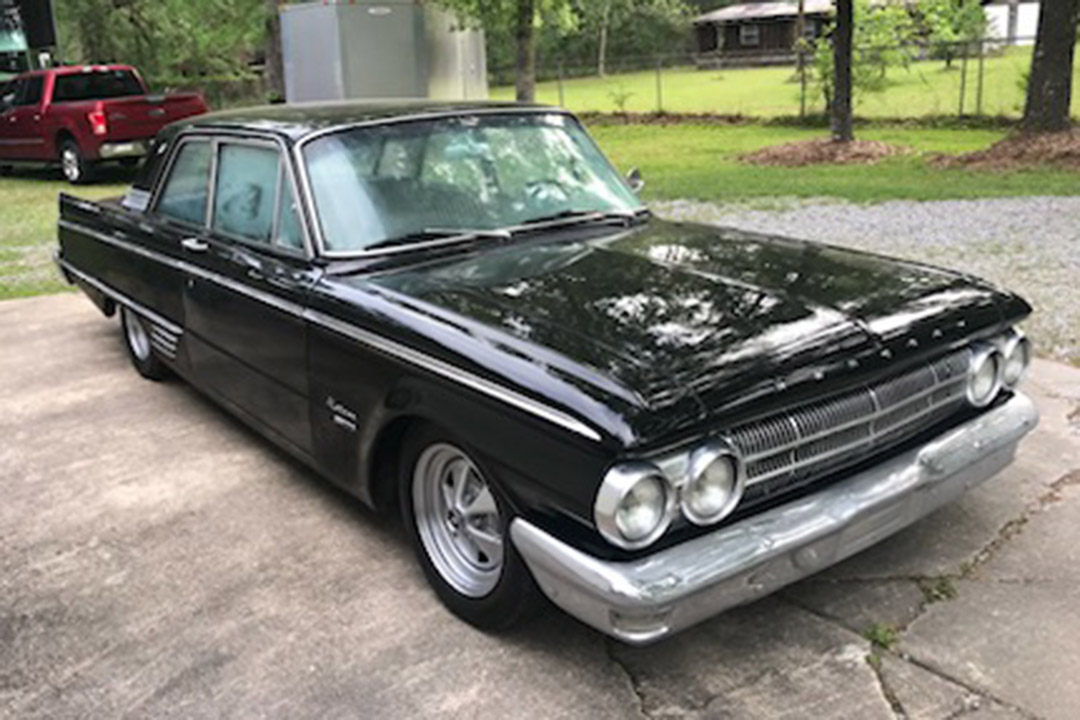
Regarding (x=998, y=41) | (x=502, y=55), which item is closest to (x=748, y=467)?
(x=998, y=41)

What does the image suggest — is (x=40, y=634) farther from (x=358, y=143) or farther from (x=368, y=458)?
(x=358, y=143)

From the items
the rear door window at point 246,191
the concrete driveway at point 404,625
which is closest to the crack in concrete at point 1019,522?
the concrete driveway at point 404,625

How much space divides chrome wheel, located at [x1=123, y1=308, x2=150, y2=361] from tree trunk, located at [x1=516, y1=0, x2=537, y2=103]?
12231mm

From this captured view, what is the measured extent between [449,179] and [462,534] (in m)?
1.55

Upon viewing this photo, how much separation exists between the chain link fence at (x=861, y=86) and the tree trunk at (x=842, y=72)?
17.7ft

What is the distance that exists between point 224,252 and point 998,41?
2021cm

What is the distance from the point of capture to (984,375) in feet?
11.3

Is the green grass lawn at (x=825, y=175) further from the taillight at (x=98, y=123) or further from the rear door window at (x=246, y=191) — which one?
the taillight at (x=98, y=123)

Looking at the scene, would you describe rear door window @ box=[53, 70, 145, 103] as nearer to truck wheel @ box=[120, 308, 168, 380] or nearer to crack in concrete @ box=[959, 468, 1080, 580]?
truck wheel @ box=[120, 308, 168, 380]

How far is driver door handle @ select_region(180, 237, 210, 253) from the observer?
14.7 ft

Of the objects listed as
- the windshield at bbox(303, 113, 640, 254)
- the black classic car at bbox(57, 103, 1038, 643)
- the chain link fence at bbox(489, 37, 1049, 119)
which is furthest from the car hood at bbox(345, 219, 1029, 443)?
the chain link fence at bbox(489, 37, 1049, 119)

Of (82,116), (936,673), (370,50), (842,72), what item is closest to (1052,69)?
(842,72)

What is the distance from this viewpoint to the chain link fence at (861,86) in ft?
70.3

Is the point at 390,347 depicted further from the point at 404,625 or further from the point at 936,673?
the point at 936,673
